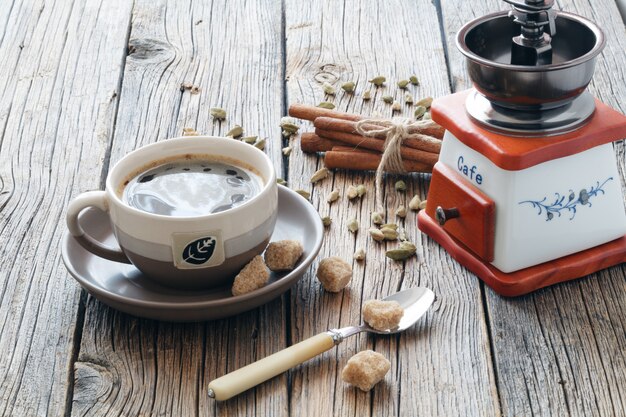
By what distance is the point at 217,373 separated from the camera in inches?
47.8

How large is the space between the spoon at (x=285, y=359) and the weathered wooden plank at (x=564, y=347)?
0.42ft

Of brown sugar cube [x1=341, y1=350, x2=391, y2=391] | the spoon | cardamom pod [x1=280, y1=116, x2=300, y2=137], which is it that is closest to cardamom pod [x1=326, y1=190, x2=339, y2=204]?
cardamom pod [x1=280, y1=116, x2=300, y2=137]

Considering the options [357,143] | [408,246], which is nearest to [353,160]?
[357,143]

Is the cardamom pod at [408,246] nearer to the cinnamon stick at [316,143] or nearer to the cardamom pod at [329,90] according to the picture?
the cinnamon stick at [316,143]

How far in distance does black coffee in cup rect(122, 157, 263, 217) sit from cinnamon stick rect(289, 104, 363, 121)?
42 centimetres

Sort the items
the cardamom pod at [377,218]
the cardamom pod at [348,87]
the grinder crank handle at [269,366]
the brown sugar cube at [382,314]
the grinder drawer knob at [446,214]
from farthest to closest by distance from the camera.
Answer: the cardamom pod at [348,87] → the cardamom pod at [377,218] → the grinder drawer knob at [446,214] → the brown sugar cube at [382,314] → the grinder crank handle at [269,366]

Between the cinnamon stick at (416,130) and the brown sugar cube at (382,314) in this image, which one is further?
the cinnamon stick at (416,130)

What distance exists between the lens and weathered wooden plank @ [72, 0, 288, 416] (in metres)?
1.18

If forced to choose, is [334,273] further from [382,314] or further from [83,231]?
[83,231]

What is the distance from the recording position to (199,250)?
1.22 meters

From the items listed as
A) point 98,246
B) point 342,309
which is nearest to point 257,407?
point 342,309

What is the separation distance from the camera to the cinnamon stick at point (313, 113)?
67.3 inches

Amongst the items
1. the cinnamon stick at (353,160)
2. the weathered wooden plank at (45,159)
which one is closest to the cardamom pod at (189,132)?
the weathered wooden plank at (45,159)

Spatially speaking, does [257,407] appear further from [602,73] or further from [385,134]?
[602,73]
